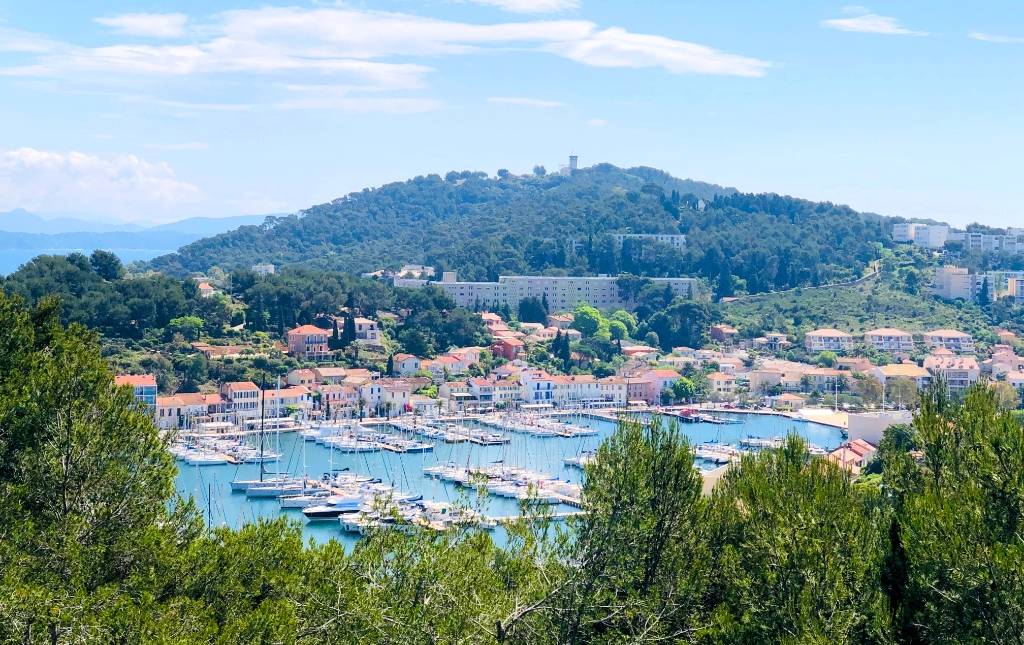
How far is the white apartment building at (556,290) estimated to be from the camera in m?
60.4

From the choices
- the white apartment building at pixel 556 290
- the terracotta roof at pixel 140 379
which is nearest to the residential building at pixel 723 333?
the white apartment building at pixel 556 290

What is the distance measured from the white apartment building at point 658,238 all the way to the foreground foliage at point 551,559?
60.6 m

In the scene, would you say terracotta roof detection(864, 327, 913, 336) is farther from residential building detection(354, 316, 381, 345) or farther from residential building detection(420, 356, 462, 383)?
residential building detection(354, 316, 381, 345)

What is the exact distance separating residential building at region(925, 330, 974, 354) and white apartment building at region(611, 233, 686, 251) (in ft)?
65.5

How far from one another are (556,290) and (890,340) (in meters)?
18.0

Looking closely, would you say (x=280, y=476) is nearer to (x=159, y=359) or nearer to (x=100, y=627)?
(x=159, y=359)

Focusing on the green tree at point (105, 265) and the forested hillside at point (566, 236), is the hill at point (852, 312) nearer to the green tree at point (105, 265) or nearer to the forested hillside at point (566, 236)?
the forested hillside at point (566, 236)

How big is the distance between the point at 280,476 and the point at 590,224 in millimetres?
51291

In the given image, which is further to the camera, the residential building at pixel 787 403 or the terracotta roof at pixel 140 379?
the residential building at pixel 787 403

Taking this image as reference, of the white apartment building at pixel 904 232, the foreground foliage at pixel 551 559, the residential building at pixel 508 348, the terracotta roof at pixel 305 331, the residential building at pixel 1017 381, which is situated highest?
the white apartment building at pixel 904 232

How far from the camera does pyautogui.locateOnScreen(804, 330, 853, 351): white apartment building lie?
168ft

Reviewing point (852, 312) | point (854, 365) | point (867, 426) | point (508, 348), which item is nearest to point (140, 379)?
point (508, 348)

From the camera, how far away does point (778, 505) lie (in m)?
8.25

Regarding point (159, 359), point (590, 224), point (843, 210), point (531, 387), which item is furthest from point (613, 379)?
point (843, 210)
